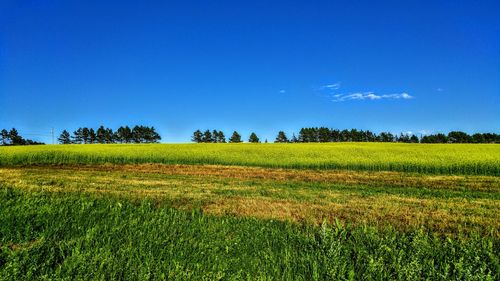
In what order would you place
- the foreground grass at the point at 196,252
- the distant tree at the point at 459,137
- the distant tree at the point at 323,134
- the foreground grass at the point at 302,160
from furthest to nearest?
1. the distant tree at the point at 323,134
2. the distant tree at the point at 459,137
3. the foreground grass at the point at 302,160
4. the foreground grass at the point at 196,252

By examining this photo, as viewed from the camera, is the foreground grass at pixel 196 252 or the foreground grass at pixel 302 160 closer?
the foreground grass at pixel 196 252

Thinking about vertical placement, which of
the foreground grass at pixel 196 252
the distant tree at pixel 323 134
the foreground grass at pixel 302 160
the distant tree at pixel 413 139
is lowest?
the foreground grass at pixel 196 252

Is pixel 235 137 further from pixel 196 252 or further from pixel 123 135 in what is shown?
pixel 196 252

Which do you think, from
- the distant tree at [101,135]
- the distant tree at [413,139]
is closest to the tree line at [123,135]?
the distant tree at [101,135]

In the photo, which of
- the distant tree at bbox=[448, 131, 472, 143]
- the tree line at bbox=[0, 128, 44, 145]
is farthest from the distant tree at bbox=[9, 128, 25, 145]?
the distant tree at bbox=[448, 131, 472, 143]

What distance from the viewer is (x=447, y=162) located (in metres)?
27.4

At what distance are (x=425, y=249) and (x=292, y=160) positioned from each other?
2520cm

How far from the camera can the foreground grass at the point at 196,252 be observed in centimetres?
423

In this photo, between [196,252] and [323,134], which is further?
[323,134]

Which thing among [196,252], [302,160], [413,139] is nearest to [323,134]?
[413,139]

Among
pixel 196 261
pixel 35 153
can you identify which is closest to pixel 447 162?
pixel 196 261

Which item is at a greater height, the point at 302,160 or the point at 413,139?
the point at 413,139

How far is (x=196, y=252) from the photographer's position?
16.4ft

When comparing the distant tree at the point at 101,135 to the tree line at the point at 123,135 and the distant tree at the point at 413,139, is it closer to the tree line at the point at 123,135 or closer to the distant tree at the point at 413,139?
the tree line at the point at 123,135
